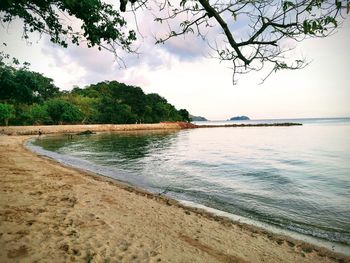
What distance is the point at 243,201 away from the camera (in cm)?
1135

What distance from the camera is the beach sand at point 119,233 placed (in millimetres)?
5238

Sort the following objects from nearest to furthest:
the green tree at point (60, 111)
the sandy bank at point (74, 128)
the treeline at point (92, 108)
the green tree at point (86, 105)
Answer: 1. the sandy bank at point (74, 128)
2. the treeline at point (92, 108)
3. the green tree at point (60, 111)
4. the green tree at point (86, 105)

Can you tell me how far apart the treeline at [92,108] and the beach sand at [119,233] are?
21950mm

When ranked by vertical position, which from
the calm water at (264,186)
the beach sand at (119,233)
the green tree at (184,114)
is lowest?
the calm water at (264,186)

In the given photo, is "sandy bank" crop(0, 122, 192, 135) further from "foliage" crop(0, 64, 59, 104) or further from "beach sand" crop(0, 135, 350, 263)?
"beach sand" crop(0, 135, 350, 263)

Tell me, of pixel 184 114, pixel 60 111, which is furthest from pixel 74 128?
pixel 184 114

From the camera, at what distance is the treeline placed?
6388 centimetres

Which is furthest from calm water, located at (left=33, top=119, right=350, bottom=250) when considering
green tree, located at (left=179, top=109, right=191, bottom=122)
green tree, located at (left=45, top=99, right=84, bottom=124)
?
green tree, located at (left=179, top=109, right=191, bottom=122)

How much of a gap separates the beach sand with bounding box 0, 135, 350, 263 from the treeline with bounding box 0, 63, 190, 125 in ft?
72.0

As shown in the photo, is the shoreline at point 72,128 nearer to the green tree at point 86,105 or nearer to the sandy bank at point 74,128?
the sandy bank at point 74,128

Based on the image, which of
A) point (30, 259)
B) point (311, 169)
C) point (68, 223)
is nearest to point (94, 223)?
point (68, 223)

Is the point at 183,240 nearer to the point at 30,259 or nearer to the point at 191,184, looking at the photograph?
the point at 30,259

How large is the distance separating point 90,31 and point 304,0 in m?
6.65

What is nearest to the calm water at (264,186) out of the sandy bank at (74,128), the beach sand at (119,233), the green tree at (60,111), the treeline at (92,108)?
the beach sand at (119,233)
